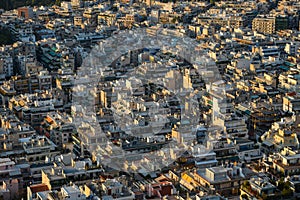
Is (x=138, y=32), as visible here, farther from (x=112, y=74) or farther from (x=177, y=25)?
(x=112, y=74)

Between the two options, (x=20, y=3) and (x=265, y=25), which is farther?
(x=20, y=3)

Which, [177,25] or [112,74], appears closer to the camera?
[112,74]

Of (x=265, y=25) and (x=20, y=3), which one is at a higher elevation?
(x=20, y=3)

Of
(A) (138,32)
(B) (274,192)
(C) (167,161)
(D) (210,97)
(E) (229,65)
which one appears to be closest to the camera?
(B) (274,192)

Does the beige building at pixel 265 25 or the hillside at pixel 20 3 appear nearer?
the beige building at pixel 265 25

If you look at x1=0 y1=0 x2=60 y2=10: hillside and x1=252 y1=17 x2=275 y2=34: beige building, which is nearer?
x1=252 y1=17 x2=275 y2=34: beige building

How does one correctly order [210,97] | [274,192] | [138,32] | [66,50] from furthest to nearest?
1. [138,32]
2. [66,50]
3. [210,97]
4. [274,192]

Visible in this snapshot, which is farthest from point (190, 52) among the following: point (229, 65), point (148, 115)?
point (148, 115)

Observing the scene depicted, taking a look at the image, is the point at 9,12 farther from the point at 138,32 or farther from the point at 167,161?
the point at 167,161

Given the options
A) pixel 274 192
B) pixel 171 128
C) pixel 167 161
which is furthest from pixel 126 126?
pixel 274 192
